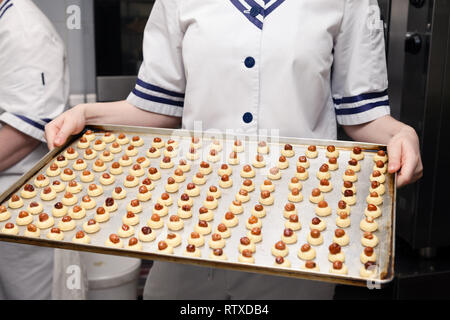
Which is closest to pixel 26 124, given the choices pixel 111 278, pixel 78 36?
pixel 111 278

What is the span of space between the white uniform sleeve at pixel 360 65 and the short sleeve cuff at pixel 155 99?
48cm

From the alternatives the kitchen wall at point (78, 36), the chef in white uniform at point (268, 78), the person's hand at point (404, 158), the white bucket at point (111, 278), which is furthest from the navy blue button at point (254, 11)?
the kitchen wall at point (78, 36)

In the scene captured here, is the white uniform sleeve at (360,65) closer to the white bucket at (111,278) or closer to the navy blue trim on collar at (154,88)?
the navy blue trim on collar at (154,88)

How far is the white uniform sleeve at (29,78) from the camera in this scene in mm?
1786

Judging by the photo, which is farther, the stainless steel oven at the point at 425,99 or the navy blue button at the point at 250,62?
the stainless steel oven at the point at 425,99

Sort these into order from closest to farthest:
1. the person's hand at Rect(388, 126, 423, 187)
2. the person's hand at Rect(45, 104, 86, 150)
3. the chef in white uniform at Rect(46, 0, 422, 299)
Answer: the person's hand at Rect(388, 126, 423, 187)
the chef in white uniform at Rect(46, 0, 422, 299)
the person's hand at Rect(45, 104, 86, 150)

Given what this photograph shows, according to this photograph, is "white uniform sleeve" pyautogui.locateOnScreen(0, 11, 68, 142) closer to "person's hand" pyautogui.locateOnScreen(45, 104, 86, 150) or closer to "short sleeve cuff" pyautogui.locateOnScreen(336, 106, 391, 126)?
"person's hand" pyautogui.locateOnScreen(45, 104, 86, 150)

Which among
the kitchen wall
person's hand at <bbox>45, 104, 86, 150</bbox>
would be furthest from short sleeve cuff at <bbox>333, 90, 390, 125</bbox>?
the kitchen wall

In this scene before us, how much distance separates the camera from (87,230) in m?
1.28

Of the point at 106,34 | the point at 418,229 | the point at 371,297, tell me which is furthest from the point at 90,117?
the point at 418,229

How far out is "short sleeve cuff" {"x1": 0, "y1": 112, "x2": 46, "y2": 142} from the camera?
181cm

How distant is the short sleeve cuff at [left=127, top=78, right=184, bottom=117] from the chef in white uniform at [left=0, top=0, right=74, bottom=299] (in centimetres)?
40

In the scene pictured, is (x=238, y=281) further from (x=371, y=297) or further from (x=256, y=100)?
(x=371, y=297)

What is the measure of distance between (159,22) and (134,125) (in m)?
0.33
